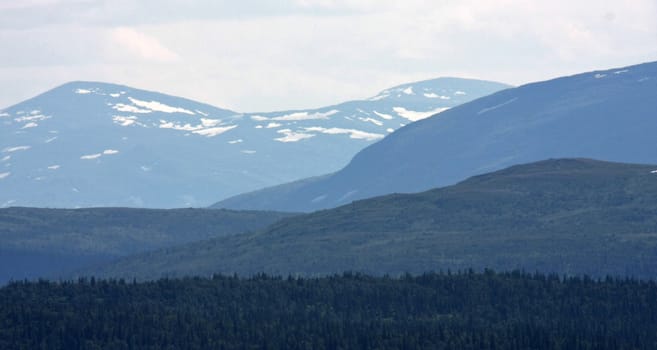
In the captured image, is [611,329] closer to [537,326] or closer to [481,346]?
[537,326]

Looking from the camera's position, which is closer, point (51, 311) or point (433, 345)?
point (433, 345)

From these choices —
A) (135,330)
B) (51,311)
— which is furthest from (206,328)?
(51,311)

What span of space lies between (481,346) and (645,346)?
18.6 meters

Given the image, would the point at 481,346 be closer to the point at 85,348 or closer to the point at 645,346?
the point at 645,346

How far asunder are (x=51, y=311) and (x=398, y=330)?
3907cm

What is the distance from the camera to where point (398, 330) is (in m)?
190

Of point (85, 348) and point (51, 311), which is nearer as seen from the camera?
point (85, 348)

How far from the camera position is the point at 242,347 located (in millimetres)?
175500

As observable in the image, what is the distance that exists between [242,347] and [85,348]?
1663 cm

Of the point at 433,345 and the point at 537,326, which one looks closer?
the point at 433,345

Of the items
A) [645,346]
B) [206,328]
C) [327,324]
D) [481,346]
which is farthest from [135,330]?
[645,346]

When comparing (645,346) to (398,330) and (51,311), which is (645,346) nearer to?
(398,330)

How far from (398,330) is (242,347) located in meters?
21.6

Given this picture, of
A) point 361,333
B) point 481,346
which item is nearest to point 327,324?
point 361,333
